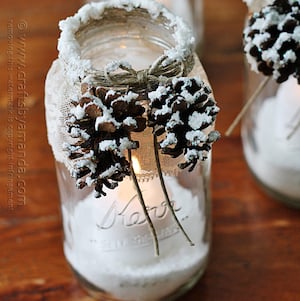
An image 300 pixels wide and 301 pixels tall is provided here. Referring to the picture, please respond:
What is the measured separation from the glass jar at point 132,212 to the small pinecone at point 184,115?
0.06m

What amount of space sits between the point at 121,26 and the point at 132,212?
0.17 meters

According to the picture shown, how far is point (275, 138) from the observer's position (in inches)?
30.8

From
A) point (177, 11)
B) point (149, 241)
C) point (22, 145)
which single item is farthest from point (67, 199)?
point (177, 11)

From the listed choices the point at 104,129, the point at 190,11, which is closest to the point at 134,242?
the point at 104,129

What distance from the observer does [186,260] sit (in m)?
0.69

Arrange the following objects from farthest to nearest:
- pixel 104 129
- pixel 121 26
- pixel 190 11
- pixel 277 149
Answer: pixel 190 11 → pixel 277 149 → pixel 121 26 → pixel 104 129

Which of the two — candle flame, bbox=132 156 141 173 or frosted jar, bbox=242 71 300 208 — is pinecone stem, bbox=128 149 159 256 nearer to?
candle flame, bbox=132 156 141 173

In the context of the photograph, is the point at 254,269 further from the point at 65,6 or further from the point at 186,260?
the point at 65,6

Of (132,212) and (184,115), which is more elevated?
(184,115)

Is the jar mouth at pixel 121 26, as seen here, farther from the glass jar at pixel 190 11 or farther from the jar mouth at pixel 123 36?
the glass jar at pixel 190 11

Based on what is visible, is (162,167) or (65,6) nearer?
(162,167)

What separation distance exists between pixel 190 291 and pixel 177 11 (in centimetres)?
43

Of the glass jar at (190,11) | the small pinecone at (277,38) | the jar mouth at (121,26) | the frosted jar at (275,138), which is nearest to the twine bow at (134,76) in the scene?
the jar mouth at (121,26)

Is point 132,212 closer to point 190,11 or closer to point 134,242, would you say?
point 134,242
